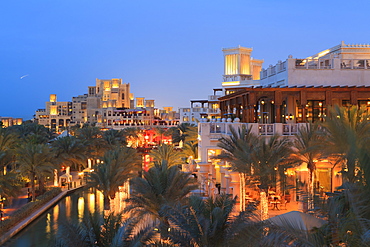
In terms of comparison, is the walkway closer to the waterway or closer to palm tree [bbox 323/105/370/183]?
the waterway

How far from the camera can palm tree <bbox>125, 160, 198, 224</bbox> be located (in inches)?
522

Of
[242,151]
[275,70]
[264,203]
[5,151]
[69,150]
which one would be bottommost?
[264,203]

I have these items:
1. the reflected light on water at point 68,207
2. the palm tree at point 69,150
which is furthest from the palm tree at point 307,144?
the palm tree at point 69,150

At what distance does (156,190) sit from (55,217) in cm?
1053

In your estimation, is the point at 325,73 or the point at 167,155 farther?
the point at 167,155

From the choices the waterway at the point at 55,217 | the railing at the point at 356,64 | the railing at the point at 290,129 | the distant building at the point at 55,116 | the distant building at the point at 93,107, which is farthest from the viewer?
the distant building at the point at 55,116

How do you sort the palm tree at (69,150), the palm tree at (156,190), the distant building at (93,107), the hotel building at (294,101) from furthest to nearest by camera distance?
the distant building at (93,107)
the palm tree at (69,150)
the hotel building at (294,101)
the palm tree at (156,190)

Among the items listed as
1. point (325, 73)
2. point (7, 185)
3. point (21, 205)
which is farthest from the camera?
point (21, 205)

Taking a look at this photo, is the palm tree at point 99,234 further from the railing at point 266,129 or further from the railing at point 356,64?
the railing at point 356,64

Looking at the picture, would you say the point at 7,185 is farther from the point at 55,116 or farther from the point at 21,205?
the point at 55,116

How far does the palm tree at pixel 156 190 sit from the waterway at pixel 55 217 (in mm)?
1704

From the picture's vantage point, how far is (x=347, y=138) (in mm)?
8797

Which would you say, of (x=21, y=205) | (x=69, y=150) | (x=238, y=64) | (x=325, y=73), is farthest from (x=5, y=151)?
(x=238, y=64)

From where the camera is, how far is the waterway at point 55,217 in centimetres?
1726
